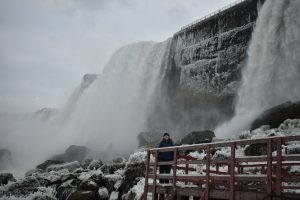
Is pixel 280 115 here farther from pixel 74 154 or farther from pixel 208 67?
pixel 74 154

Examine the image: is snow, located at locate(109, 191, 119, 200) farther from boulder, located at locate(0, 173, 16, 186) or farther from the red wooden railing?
boulder, located at locate(0, 173, 16, 186)

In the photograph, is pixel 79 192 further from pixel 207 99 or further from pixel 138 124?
pixel 138 124

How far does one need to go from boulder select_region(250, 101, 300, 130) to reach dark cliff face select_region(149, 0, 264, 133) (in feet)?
32.3

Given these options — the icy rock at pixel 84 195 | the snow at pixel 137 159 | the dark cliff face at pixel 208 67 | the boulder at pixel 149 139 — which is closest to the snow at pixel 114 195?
the icy rock at pixel 84 195

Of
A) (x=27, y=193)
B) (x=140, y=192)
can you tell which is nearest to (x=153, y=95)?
(x=27, y=193)

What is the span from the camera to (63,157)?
141ft

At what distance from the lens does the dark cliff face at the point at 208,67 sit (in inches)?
1377

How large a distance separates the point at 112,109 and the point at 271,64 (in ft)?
89.2

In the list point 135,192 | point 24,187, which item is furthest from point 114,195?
point 24,187

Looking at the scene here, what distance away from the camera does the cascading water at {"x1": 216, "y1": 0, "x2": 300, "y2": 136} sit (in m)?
28.4

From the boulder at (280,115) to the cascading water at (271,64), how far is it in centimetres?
251

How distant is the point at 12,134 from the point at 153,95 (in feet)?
141

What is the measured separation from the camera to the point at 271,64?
2948 cm

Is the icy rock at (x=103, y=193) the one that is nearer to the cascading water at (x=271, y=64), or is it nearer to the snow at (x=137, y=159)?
the snow at (x=137, y=159)
